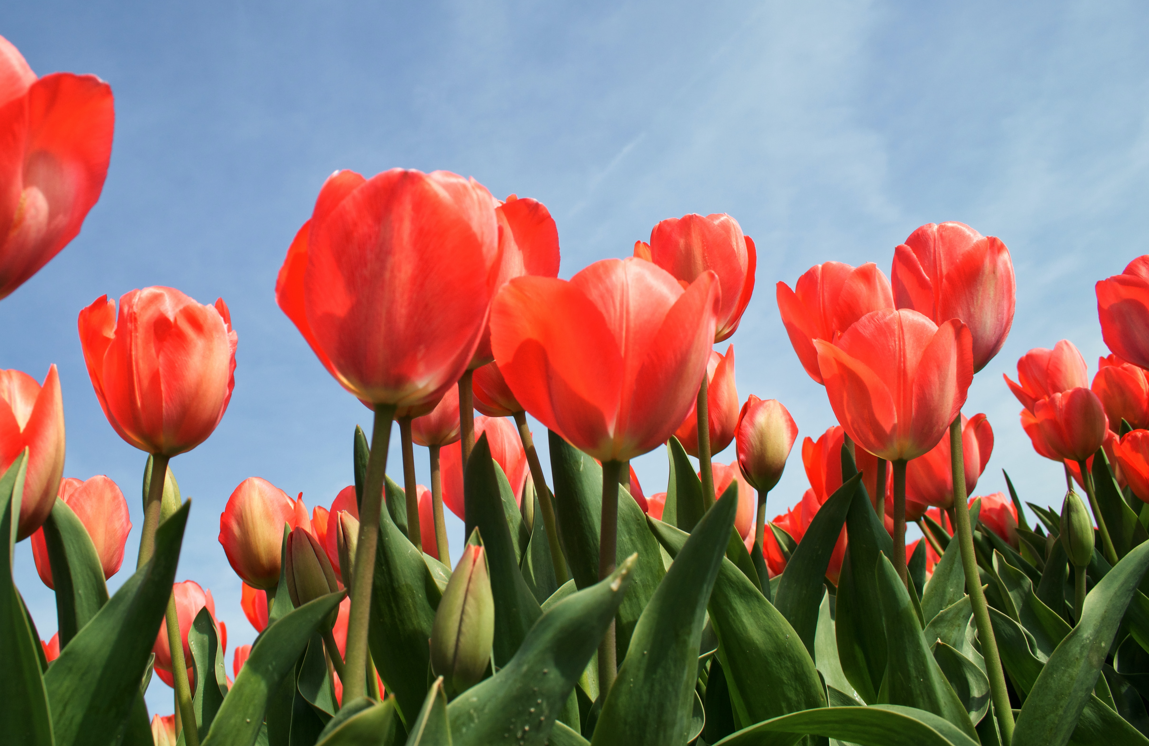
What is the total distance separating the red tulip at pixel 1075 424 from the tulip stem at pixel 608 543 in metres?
2.05

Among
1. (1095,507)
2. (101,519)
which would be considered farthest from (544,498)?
(1095,507)

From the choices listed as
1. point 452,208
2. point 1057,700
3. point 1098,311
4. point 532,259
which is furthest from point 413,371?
point 1098,311

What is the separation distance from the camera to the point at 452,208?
625mm

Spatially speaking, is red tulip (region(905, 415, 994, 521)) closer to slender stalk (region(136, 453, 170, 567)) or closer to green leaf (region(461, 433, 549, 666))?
green leaf (region(461, 433, 549, 666))

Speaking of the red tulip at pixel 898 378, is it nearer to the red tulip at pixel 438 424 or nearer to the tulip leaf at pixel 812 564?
the tulip leaf at pixel 812 564

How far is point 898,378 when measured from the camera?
43.2 inches

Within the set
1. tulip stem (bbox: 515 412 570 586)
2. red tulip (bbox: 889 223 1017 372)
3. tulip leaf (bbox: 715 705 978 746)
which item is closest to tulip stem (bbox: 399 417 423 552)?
tulip stem (bbox: 515 412 570 586)

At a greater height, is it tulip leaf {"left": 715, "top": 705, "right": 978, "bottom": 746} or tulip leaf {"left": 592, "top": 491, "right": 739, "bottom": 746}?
tulip leaf {"left": 592, "top": 491, "right": 739, "bottom": 746}

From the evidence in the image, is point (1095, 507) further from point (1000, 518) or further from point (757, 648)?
point (757, 648)

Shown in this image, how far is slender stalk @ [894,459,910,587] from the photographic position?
1.15 metres

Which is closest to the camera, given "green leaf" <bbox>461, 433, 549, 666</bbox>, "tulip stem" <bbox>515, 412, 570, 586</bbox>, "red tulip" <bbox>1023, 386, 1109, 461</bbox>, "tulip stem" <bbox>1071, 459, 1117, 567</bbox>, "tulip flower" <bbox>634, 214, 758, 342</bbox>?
"green leaf" <bbox>461, 433, 549, 666</bbox>

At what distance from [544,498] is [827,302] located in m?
0.56

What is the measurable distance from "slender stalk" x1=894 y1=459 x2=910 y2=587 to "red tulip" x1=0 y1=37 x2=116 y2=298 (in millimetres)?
1019

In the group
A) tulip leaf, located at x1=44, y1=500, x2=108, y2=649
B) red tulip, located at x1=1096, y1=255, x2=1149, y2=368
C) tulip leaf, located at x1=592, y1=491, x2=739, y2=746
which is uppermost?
red tulip, located at x1=1096, y1=255, x2=1149, y2=368
